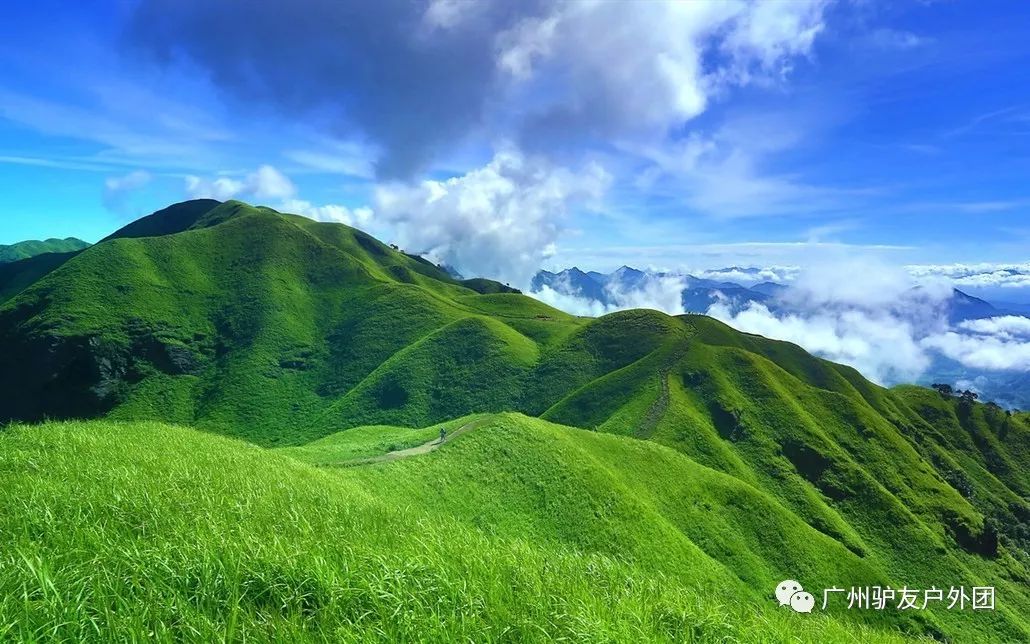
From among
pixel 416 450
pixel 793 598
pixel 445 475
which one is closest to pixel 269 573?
pixel 793 598

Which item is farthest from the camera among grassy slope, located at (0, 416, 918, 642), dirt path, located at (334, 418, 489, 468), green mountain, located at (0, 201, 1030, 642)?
dirt path, located at (334, 418, 489, 468)

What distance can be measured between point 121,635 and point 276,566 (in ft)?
8.14

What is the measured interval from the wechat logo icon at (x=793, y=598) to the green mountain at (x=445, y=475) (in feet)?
1.09

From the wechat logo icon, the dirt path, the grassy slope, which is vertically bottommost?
the dirt path

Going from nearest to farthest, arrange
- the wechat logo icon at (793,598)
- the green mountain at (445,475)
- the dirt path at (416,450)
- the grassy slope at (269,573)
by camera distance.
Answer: the grassy slope at (269,573) < the green mountain at (445,475) < the wechat logo icon at (793,598) < the dirt path at (416,450)

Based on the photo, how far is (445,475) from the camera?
43000mm

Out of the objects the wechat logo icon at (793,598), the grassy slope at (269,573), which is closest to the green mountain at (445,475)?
the grassy slope at (269,573)

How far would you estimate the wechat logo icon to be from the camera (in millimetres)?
12407

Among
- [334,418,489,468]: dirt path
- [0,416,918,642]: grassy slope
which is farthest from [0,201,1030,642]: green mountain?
[334,418,489,468]: dirt path

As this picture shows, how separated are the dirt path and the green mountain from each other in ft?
3.18

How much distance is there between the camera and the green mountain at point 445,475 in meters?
9.12

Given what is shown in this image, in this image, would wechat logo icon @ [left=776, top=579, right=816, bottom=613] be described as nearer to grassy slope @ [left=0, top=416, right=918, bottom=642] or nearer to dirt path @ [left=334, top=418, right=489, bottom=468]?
grassy slope @ [left=0, top=416, right=918, bottom=642]

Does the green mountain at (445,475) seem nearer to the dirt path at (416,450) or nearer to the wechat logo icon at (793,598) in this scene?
the wechat logo icon at (793,598)

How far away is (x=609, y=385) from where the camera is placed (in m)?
129
